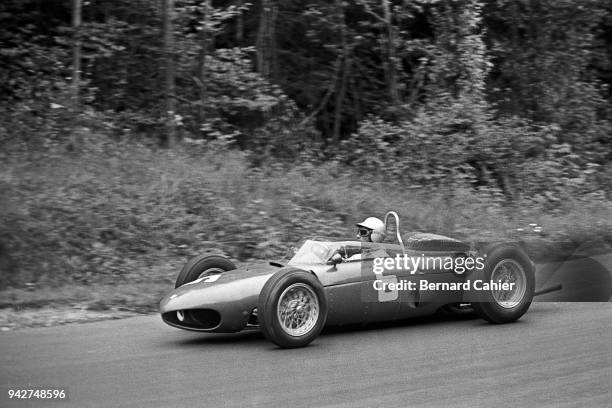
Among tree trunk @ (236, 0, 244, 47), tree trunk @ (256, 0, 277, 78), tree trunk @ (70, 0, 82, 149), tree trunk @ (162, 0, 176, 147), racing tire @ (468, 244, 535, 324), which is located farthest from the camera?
tree trunk @ (236, 0, 244, 47)

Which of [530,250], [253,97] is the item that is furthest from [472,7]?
[530,250]

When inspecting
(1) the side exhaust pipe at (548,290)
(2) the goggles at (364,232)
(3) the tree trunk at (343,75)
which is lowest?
(1) the side exhaust pipe at (548,290)

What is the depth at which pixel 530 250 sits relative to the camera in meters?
13.9

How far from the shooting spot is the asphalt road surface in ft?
22.0

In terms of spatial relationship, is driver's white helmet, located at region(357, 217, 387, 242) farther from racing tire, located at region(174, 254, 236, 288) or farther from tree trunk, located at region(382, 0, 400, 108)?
tree trunk, located at region(382, 0, 400, 108)

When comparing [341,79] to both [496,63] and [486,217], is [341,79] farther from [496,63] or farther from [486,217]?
[486,217]

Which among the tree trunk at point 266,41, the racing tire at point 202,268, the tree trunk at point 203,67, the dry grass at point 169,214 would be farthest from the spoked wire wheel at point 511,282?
the tree trunk at point 266,41

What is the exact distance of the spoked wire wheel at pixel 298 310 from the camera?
8.31m

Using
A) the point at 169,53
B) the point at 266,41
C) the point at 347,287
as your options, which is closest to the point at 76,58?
the point at 169,53

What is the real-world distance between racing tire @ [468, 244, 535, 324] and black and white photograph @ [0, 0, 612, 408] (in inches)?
1.2

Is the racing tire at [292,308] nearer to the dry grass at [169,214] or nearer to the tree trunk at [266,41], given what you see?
the dry grass at [169,214]

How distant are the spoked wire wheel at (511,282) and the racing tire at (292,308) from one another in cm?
214

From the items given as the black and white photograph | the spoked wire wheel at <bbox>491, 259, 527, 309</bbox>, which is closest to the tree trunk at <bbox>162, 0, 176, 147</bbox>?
the black and white photograph

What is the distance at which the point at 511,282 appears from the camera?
31.3 ft
